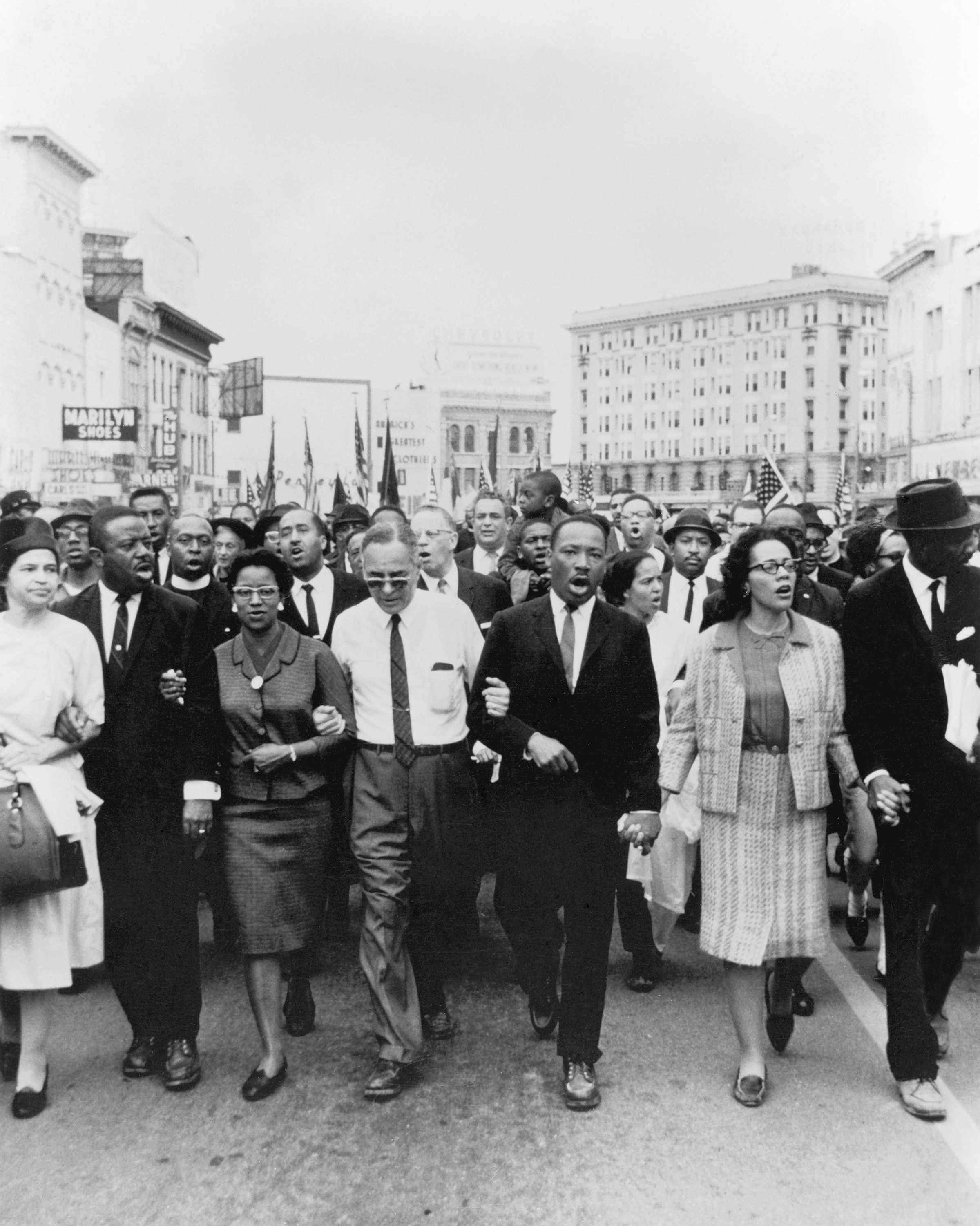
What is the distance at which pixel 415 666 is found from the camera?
5.35m

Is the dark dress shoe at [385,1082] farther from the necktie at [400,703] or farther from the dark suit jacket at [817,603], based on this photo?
the dark suit jacket at [817,603]

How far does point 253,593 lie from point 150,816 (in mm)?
951

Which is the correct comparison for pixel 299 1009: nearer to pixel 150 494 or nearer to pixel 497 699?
pixel 497 699

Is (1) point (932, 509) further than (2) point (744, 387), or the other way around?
(2) point (744, 387)

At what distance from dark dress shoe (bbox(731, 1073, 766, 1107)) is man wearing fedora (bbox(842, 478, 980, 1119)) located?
1.58ft

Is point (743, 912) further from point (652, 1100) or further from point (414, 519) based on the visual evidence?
point (414, 519)

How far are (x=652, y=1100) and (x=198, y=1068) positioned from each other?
67.0 inches

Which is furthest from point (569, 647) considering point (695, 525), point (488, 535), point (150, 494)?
point (150, 494)

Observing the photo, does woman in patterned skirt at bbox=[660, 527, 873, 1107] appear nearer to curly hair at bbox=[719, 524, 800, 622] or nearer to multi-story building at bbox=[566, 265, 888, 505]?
curly hair at bbox=[719, 524, 800, 622]

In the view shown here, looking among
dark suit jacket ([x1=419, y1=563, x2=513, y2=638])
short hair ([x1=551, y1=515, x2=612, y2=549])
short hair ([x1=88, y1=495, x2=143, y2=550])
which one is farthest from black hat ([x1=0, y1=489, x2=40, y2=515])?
short hair ([x1=551, y1=515, x2=612, y2=549])

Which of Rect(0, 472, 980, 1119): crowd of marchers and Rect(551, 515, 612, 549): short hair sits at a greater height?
Rect(551, 515, 612, 549): short hair

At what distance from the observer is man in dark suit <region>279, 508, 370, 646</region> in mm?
7410

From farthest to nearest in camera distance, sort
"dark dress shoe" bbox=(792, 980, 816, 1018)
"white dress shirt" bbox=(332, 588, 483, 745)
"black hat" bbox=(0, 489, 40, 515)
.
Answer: "black hat" bbox=(0, 489, 40, 515)
"dark dress shoe" bbox=(792, 980, 816, 1018)
"white dress shirt" bbox=(332, 588, 483, 745)

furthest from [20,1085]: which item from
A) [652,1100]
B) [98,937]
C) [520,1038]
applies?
[652,1100]
